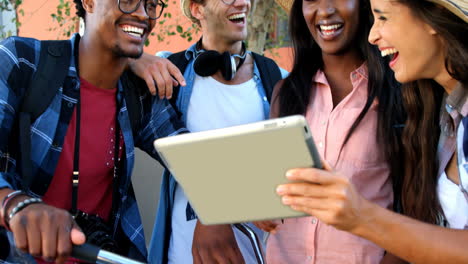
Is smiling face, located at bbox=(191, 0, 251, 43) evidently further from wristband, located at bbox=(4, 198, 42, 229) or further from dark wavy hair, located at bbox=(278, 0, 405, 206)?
wristband, located at bbox=(4, 198, 42, 229)

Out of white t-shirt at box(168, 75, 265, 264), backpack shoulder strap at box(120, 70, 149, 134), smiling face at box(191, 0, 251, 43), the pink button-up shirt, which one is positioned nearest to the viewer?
the pink button-up shirt

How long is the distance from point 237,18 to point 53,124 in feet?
4.92

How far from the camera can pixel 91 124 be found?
2615 millimetres

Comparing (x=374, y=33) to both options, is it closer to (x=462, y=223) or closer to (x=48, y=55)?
(x=462, y=223)

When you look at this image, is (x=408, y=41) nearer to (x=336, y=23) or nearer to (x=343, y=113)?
(x=343, y=113)

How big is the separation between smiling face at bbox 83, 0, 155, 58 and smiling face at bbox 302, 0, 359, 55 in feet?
3.00

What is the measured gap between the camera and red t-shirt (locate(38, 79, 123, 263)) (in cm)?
250

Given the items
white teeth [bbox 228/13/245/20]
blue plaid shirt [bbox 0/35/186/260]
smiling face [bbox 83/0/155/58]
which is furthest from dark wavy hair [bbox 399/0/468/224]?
white teeth [bbox 228/13/245/20]

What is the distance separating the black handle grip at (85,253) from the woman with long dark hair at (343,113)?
826 millimetres

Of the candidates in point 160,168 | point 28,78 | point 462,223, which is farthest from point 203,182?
point 160,168

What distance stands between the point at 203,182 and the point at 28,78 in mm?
1202

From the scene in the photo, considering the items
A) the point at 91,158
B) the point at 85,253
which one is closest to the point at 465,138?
the point at 85,253

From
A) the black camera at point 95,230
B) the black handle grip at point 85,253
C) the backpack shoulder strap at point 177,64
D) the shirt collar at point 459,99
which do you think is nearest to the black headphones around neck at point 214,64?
the backpack shoulder strap at point 177,64

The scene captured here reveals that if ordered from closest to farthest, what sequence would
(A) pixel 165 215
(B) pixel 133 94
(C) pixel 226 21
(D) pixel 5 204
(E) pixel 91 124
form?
(D) pixel 5 204 < (E) pixel 91 124 < (B) pixel 133 94 < (A) pixel 165 215 < (C) pixel 226 21
